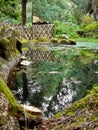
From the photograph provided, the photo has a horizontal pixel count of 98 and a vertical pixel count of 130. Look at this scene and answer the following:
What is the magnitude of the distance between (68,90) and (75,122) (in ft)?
11.4

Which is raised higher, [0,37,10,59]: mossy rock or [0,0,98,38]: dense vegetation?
[0,37,10,59]: mossy rock

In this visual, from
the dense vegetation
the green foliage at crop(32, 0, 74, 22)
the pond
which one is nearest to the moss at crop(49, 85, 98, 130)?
the pond

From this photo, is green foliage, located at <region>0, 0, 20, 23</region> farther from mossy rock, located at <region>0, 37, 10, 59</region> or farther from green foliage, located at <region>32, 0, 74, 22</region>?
mossy rock, located at <region>0, 37, 10, 59</region>

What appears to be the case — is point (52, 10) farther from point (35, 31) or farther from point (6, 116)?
point (6, 116)

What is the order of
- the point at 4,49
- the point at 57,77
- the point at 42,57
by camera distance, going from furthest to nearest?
the point at 42,57
the point at 4,49
the point at 57,77

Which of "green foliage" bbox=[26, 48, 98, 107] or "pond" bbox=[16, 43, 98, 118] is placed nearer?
"pond" bbox=[16, 43, 98, 118]

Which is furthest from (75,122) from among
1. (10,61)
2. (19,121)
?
(10,61)

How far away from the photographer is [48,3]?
50406 mm

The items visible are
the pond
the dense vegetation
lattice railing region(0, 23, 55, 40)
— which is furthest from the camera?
the dense vegetation

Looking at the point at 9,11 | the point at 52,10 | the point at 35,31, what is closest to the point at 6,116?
the point at 35,31

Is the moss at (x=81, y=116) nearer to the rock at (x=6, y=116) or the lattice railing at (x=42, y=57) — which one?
the rock at (x=6, y=116)

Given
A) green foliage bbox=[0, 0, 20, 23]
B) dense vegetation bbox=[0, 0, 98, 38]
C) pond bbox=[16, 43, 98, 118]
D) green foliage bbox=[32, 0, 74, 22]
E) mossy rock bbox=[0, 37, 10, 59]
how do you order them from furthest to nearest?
green foliage bbox=[32, 0, 74, 22] < dense vegetation bbox=[0, 0, 98, 38] < green foliage bbox=[0, 0, 20, 23] < mossy rock bbox=[0, 37, 10, 59] < pond bbox=[16, 43, 98, 118]

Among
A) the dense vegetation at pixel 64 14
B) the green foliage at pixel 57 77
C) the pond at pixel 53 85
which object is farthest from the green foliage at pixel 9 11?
the pond at pixel 53 85

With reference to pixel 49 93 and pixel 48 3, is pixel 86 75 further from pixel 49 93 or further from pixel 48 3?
pixel 48 3
